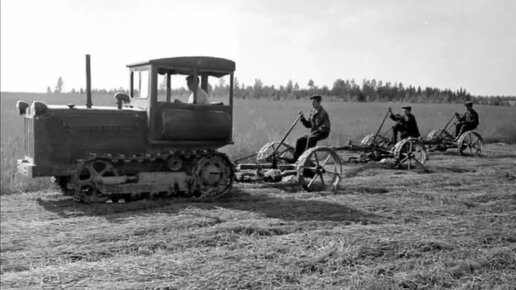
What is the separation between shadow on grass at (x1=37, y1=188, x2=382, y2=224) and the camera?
700cm

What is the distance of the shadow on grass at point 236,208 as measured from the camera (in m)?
7.00

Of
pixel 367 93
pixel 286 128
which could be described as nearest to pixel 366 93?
pixel 367 93

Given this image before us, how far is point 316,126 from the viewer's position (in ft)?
33.5

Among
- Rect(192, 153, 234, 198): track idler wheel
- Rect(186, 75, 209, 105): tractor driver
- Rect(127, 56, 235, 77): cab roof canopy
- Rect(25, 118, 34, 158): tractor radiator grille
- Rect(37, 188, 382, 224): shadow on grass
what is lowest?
Rect(37, 188, 382, 224): shadow on grass

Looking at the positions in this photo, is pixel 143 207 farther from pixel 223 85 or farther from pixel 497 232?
pixel 497 232

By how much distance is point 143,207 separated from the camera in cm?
757

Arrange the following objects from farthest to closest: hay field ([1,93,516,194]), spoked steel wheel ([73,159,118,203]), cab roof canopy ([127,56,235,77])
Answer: hay field ([1,93,516,194]) → cab roof canopy ([127,56,235,77]) → spoked steel wheel ([73,159,118,203])

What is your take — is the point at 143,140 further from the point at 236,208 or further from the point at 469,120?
the point at 469,120

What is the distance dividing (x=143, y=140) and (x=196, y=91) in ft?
3.68

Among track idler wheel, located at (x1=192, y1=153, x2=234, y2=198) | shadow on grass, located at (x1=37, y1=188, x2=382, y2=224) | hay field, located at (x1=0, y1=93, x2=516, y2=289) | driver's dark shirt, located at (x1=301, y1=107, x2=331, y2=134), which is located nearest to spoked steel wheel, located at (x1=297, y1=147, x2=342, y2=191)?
hay field, located at (x1=0, y1=93, x2=516, y2=289)

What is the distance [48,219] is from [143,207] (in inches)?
50.4

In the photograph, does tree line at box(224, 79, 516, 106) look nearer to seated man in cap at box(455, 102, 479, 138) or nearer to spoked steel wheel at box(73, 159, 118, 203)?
seated man in cap at box(455, 102, 479, 138)

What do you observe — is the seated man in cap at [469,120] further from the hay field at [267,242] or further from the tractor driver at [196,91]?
the tractor driver at [196,91]

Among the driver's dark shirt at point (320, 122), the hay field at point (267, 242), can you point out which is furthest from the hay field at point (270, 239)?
the driver's dark shirt at point (320, 122)
